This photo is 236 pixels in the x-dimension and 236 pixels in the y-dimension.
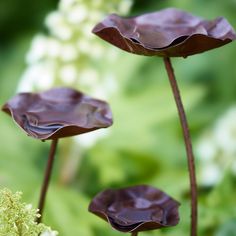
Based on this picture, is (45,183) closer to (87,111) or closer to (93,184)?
(87,111)

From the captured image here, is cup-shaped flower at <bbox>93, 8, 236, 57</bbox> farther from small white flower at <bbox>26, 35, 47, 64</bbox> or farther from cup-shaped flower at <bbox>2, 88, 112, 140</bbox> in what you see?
small white flower at <bbox>26, 35, 47, 64</bbox>

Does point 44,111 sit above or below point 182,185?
above

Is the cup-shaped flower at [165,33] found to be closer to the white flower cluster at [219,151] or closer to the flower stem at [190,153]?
the flower stem at [190,153]

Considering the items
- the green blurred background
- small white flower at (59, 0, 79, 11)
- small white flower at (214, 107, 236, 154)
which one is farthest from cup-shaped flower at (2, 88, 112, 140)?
small white flower at (214, 107, 236, 154)

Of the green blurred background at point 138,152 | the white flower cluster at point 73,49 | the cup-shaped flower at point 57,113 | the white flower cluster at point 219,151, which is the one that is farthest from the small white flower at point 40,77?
the cup-shaped flower at point 57,113

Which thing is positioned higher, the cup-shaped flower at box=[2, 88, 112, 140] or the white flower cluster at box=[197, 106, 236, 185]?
the cup-shaped flower at box=[2, 88, 112, 140]

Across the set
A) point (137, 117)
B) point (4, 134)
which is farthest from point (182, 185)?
point (4, 134)
